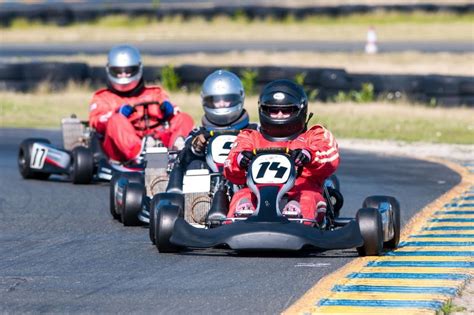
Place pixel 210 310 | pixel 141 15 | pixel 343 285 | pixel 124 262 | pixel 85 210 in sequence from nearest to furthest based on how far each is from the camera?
pixel 210 310 < pixel 343 285 < pixel 124 262 < pixel 85 210 < pixel 141 15

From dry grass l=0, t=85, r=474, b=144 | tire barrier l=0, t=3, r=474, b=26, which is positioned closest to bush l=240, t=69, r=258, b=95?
dry grass l=0, t=85, r=474, b=144

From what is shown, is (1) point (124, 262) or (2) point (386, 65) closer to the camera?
(1) point (124, 262)

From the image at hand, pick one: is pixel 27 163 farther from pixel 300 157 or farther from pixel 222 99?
pixel 300 157

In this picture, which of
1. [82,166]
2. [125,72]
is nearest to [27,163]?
[82,166]

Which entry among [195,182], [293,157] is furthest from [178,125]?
[293,157]

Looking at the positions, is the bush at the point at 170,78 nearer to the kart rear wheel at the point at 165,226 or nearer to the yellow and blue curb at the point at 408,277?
the yellow and blue curb at the point at 408,277

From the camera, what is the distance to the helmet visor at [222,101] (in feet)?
33.6

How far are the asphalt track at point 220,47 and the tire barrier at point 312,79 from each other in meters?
8.50

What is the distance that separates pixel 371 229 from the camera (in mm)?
7836

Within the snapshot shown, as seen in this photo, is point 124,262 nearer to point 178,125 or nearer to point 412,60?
point 178,125

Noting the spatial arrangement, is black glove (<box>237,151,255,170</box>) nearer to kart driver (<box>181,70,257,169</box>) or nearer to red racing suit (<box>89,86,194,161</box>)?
kart driver (<box>181,70,257,169</box>)

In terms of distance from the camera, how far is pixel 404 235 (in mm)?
9164

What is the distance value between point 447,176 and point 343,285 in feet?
21.5

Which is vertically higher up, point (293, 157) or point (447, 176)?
point (293, 157)
